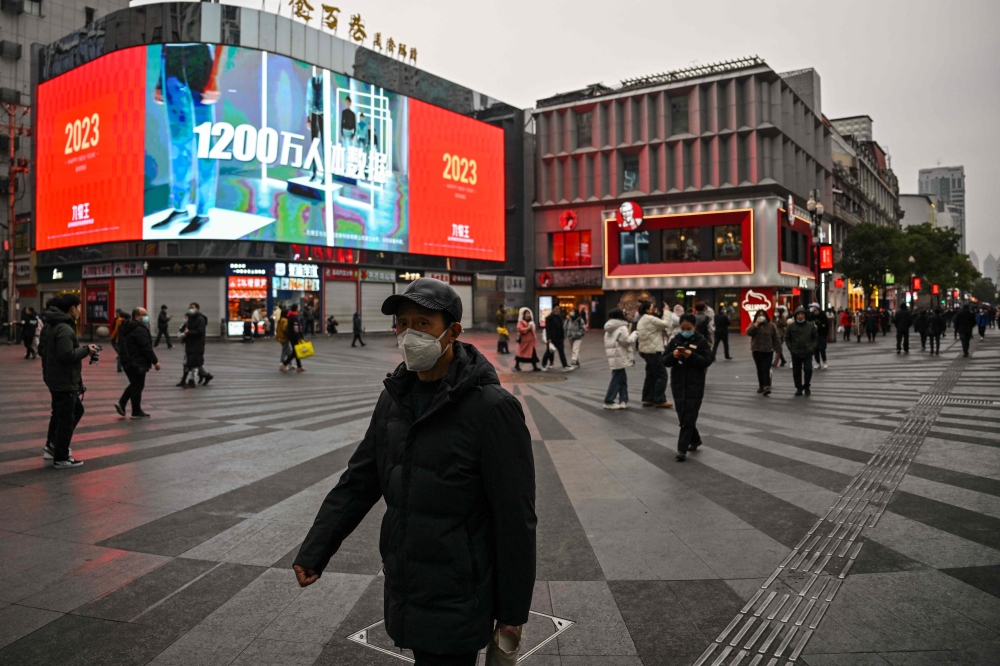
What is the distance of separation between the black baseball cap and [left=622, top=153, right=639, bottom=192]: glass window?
50.2 metres

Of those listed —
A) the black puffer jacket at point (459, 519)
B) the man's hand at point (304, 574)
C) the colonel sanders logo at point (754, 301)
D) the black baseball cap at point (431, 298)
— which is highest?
the colonel sanders logo at point (754, 301)

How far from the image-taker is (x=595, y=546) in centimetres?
505

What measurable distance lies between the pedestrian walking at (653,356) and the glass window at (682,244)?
119ft

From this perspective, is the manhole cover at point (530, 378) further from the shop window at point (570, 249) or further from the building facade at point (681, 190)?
the shop window at point (570, 249)

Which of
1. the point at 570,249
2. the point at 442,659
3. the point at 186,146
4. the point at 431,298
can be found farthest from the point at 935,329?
the point at 186,146

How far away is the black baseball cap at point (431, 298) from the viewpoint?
2379 mm

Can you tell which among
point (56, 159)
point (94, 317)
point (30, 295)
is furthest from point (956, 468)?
point (30, 295)

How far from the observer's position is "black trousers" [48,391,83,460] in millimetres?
7477

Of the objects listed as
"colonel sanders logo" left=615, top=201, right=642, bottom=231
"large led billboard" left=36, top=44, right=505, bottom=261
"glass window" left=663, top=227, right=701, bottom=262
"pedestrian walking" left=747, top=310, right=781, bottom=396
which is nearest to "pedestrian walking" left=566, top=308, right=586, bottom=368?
"pedestrian walking" left=747, top=310, right=781, bottom=396

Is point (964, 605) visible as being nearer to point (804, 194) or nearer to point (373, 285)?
point (373, 285)

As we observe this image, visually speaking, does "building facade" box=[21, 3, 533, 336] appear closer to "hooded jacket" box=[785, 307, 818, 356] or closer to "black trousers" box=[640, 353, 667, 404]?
"black trousers" box=[640, 353, 667, 404]

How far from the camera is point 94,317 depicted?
40062 mm

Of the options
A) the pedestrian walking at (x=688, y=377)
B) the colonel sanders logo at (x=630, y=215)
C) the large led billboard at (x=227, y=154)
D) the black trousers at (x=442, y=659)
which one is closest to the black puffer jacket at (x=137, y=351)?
the pedestrian walking at (x=688, y=377)

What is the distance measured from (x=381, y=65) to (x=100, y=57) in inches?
649
